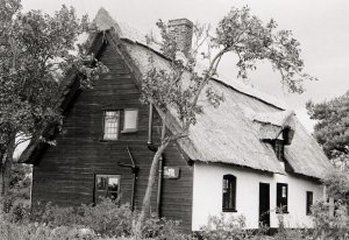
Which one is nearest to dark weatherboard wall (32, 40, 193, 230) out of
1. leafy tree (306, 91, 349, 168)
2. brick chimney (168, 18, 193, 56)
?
brick chimney (168, 18, 193, 56)

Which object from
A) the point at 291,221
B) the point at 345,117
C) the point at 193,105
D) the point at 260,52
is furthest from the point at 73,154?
the point at 345,117

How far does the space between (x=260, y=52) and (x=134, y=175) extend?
6.72m

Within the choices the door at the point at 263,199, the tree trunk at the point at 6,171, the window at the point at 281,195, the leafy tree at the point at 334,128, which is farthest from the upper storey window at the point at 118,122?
the leafy tree at the point at 334,128

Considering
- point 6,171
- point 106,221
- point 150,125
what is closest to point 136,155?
point 150,125

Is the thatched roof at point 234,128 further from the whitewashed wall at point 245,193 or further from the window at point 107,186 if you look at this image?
the window at point 107,186

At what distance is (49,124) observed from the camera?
76.0 ft

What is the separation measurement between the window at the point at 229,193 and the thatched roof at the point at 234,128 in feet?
3.13

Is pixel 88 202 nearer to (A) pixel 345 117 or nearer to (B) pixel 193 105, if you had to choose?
(B) pixel 193 105

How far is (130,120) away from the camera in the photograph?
22234mm

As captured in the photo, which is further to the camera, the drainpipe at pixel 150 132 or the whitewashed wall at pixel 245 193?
the drainpipe at pixel 150 132

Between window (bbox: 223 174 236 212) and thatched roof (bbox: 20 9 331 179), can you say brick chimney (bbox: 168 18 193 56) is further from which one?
window (bbox: 223 174 236 212)

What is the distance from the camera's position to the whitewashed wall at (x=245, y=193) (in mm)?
20531

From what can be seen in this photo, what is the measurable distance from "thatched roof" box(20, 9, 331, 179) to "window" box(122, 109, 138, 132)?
1.75 meters

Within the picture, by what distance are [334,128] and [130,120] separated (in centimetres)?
1943
